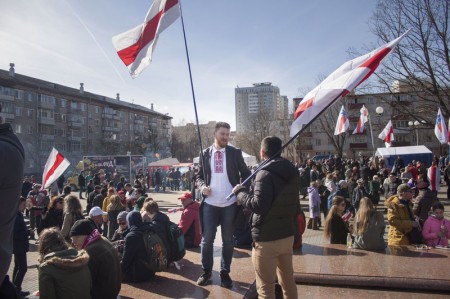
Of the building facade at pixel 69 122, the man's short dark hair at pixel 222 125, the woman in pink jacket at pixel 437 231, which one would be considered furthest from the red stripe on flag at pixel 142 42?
the building facade at pixel 69 122

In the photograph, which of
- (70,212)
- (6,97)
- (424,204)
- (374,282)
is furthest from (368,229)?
(6,97)

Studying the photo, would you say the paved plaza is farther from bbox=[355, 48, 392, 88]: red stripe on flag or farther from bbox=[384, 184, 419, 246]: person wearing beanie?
bbox=[355, 48, 392, 88]: red stripe on flag

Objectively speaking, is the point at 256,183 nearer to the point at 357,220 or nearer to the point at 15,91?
the point at 357,220

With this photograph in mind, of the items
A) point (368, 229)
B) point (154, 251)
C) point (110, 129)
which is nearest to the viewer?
point (154, 251)

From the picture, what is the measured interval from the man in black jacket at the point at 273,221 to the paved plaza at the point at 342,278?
94 centimetres

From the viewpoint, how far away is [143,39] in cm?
547

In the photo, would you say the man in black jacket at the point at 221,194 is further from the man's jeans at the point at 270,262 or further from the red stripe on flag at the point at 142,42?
the red stripe on flag at the point at 142,42

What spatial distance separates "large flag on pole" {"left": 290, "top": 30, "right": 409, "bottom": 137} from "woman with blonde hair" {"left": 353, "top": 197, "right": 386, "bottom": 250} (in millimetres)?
3184

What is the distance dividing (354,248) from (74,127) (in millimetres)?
69770

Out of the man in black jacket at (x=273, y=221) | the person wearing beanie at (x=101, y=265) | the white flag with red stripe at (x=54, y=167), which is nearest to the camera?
the man in black jacket at (x=273, y=221)

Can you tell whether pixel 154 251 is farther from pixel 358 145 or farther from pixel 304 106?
pixel 358 145

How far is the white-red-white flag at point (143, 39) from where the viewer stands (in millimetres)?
5395

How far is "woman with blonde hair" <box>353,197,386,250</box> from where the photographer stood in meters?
6.30

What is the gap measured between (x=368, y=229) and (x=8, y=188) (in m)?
5.99
